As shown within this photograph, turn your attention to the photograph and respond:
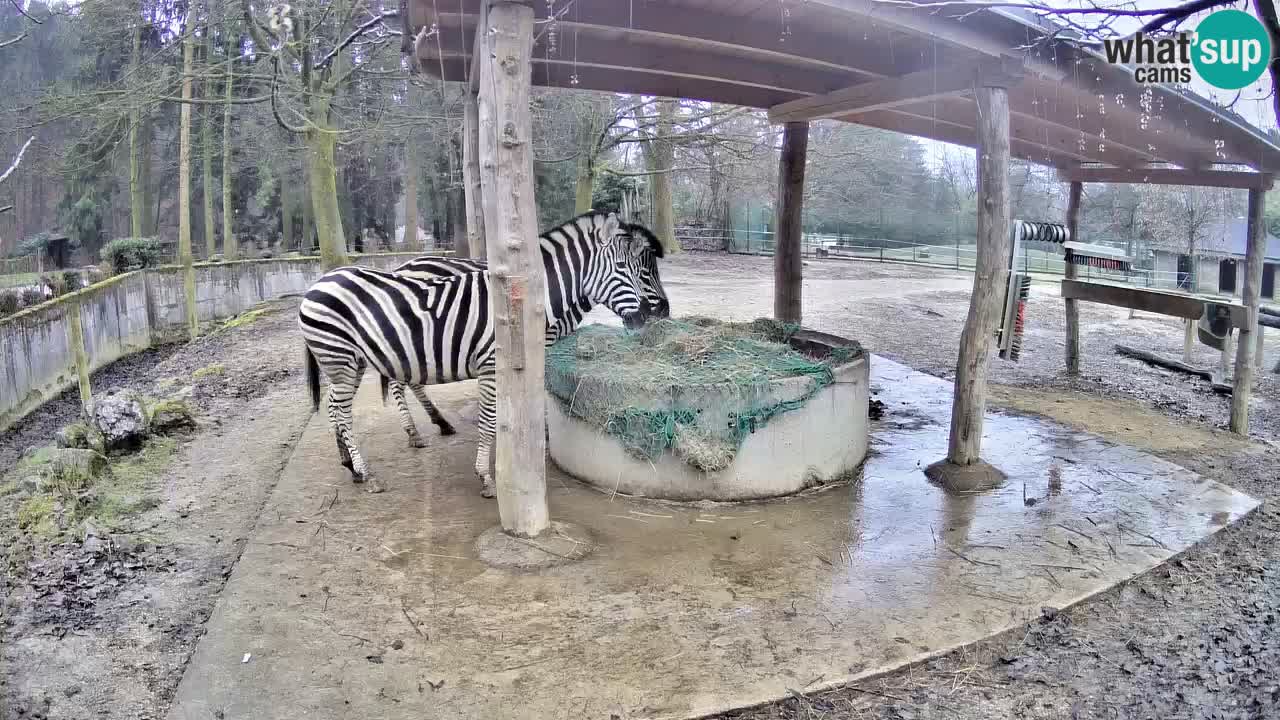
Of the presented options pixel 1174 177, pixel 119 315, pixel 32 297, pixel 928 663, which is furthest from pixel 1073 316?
pixel 32 297

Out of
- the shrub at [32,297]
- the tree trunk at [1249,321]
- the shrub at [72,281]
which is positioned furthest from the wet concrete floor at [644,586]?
the shrub at [72,281]

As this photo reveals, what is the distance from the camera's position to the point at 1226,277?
502 inches

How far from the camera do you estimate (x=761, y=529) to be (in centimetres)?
461

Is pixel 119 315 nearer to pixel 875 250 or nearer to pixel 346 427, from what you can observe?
pixel 346 427

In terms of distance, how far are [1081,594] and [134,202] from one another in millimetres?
24316

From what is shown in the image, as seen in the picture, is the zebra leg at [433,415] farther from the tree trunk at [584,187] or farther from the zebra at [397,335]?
the tree trunk at [584,187]

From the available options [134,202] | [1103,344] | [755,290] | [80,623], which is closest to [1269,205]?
[1103,344]

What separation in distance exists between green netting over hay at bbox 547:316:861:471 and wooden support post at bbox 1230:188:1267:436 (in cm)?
437

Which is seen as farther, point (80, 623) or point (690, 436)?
point (690, 436)

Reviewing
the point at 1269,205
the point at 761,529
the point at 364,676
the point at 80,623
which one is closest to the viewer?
the point at 364,676

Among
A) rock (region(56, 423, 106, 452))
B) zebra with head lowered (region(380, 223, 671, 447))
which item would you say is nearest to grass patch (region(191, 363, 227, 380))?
rock (region(56, 423, 106, 452))

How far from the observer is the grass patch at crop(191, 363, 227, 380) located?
31.5ft

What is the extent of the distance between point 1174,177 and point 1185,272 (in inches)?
358

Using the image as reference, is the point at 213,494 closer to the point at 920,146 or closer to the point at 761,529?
the point at 761,529
